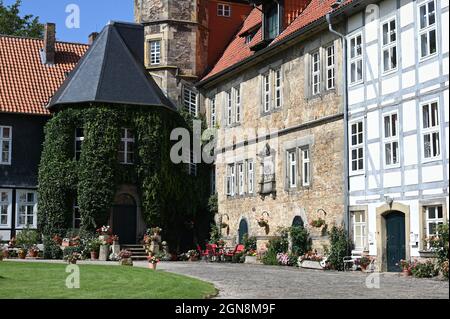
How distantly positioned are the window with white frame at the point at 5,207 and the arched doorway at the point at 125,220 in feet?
16.5

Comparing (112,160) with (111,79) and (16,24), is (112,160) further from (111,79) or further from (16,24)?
(16,24)

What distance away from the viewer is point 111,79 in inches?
1220

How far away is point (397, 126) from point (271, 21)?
993 centimetres

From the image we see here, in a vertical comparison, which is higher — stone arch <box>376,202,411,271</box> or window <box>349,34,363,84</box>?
window <box>349,34,363,84</box>

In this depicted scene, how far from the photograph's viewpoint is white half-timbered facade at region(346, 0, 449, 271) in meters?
18.8

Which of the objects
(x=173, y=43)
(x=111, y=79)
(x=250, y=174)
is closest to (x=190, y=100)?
(x=173, y=43)

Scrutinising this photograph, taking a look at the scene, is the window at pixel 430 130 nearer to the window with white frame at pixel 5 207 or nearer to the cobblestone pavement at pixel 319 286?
the cobblestone pavement at pixel 319 286

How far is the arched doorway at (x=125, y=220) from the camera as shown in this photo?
3072 centimetres

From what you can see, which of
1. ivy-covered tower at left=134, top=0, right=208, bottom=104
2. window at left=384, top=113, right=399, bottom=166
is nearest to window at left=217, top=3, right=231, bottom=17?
ivy-covered tower at left=134, top=0, right=208, bottom=104

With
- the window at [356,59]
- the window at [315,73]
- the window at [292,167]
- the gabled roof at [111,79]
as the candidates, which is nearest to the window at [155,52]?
the gabled roof at [111,79]

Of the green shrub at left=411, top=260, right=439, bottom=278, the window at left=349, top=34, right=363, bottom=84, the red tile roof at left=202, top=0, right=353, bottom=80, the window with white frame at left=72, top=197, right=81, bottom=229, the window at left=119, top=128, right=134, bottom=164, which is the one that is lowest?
the green shrub at left=411, top=260, right=439, bottom=278

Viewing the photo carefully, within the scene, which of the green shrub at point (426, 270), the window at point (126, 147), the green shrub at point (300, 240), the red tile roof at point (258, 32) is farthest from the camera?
the window at point (126, 147)

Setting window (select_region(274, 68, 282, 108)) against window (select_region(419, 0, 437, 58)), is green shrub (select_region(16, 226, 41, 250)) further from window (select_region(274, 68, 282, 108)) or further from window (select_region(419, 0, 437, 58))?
window (select_region(419, 0, 437, 58))

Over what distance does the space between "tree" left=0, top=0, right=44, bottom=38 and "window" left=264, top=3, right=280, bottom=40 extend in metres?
23.2
